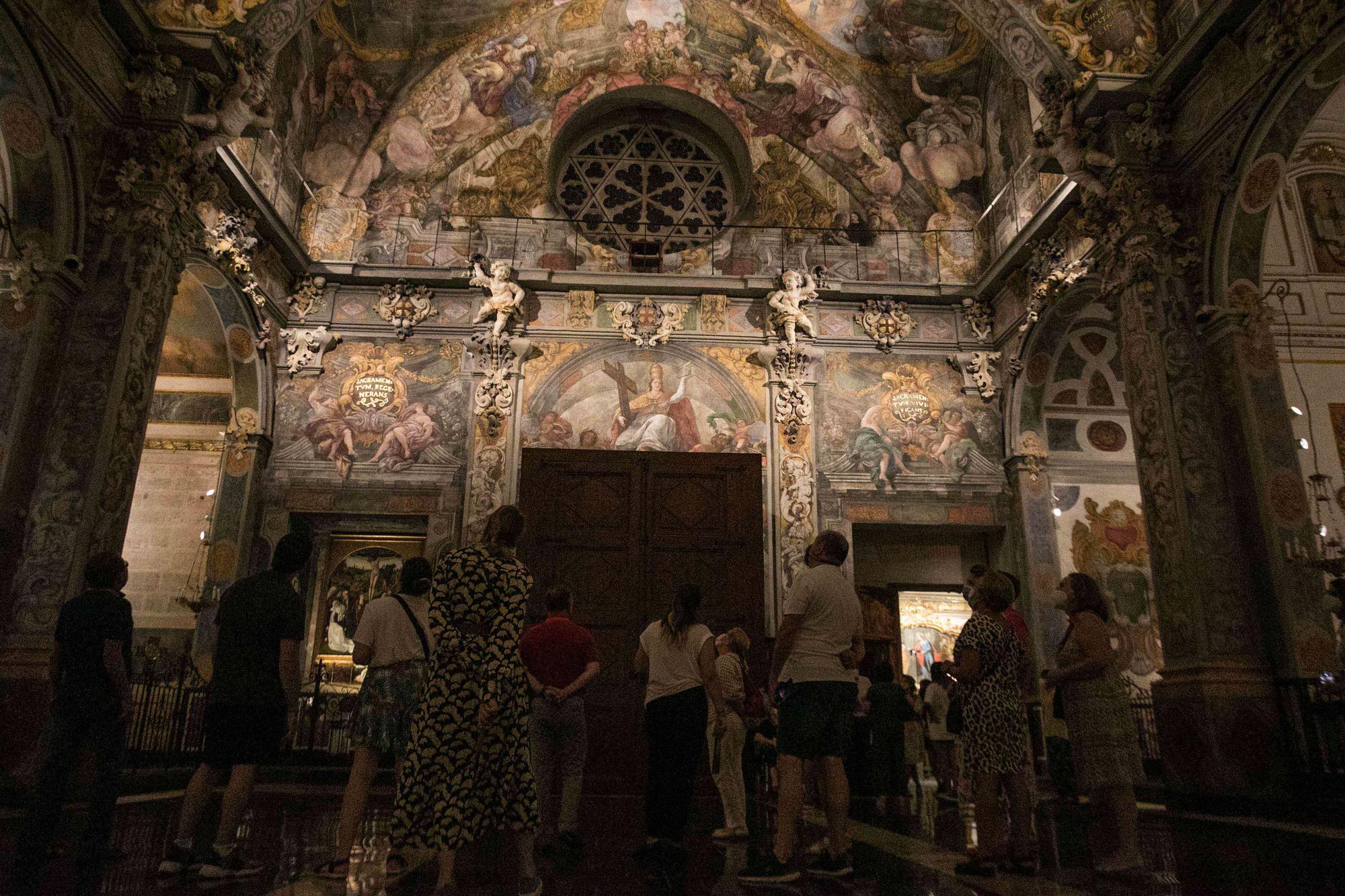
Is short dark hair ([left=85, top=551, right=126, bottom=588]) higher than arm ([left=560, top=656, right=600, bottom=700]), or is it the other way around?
short dark hair ([left=85, top=551, right=126, bottom=588])

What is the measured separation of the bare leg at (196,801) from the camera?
4113 mm

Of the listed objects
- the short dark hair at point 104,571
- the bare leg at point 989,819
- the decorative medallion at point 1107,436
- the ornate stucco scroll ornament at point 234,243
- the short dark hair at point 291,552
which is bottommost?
the bare leg at point 989,819

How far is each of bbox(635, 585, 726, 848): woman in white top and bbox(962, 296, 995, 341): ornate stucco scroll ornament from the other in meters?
9.82

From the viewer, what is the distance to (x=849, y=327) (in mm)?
13523

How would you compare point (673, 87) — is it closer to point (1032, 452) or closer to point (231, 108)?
point (231, 108)

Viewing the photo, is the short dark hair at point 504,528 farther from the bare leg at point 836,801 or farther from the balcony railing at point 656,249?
the balcony railing at point 656,249

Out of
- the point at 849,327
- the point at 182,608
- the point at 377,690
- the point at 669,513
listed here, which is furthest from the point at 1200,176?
the point at 182,608

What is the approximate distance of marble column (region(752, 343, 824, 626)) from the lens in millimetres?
12328

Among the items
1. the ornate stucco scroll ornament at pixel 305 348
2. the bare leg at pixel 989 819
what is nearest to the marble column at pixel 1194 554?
the bare leg at pixel 989 819

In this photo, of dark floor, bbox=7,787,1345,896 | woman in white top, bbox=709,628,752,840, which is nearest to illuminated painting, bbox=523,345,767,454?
woman in white top, bbox=709,628,752,840

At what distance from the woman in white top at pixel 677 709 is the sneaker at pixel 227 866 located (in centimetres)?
197

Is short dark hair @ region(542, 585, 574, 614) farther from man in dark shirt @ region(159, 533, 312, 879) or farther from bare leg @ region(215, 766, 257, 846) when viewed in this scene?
bare leg @ region(215, 766, 257, 846)

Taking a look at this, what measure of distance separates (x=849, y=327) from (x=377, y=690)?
10488 millimetres

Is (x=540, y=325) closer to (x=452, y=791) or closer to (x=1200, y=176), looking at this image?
(x=1200, y=176)
